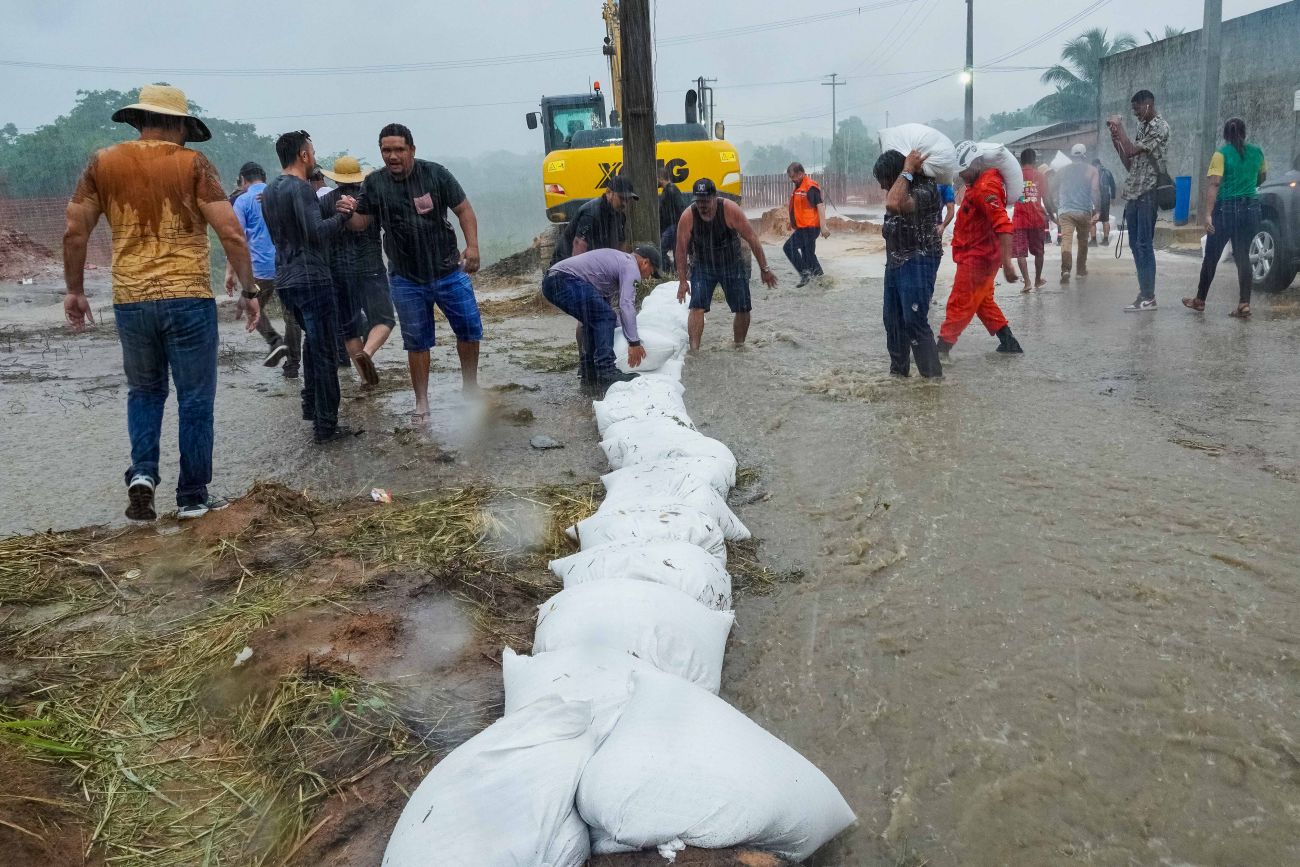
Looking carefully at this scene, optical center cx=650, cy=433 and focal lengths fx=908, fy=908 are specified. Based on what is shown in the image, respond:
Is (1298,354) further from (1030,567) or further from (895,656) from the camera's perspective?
(895,656)

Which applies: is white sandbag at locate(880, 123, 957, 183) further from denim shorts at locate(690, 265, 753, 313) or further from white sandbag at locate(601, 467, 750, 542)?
white sandbag at locate(601, 467, 750, 542)

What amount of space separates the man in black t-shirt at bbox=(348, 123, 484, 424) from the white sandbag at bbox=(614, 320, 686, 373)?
1141 mm

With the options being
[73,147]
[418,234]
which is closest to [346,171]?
[418,234]

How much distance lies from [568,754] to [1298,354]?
19.5 ft

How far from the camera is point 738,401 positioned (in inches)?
218

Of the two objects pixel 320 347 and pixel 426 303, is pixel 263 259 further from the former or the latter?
pixel 426 303

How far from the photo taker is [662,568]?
2.50 meters

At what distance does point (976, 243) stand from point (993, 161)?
0.52m

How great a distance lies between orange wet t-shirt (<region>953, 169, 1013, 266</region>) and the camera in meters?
5.80

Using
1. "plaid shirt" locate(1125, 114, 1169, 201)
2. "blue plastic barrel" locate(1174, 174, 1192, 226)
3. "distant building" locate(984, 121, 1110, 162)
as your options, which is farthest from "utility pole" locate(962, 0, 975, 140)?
"plaid shirt" locate(1125, 114, 1169, 201)

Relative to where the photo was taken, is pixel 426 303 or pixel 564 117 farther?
pixel 564 117

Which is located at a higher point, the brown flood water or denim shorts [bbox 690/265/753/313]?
denim shorts [bbox 690/265/753/313]

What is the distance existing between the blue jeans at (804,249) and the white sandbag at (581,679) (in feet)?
31.3

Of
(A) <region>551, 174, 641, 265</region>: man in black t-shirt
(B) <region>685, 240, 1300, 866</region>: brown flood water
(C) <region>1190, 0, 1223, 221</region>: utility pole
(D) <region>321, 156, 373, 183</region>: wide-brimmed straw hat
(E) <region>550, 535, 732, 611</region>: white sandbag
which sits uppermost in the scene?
(C) <region>1190, 0, 1223, 221</region>: utility pole
